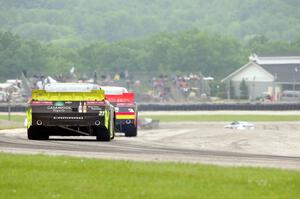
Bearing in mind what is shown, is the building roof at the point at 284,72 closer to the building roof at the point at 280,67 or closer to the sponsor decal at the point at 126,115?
the building roof at the point at 280,67

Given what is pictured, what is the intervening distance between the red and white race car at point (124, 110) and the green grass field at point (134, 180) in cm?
1465

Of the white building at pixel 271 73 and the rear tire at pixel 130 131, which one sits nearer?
the rear tire at pixel 130 131

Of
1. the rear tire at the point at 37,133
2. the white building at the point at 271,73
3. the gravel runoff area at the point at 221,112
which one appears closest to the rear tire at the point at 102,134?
the rear tire at the point at 37,133

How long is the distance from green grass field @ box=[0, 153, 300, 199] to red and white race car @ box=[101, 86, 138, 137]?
14.6 metres

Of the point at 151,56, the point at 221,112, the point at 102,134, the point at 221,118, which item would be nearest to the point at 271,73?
the point at 151,56

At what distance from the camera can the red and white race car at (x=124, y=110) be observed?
1377 inches

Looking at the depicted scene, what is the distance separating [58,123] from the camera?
26.6 m

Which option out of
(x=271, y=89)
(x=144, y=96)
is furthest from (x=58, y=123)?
(x=271, y=89)

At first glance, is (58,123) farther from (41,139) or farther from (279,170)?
(279,170)

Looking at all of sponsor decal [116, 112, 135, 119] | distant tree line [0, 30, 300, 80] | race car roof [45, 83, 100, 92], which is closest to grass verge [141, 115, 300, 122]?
sponsor decal [116, 112, 135, 119]

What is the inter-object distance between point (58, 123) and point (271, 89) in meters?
92.3

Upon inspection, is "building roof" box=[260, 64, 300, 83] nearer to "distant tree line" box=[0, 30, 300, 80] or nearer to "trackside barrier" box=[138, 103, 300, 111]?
"distant tree line" box=[0, 30, 300, 80]

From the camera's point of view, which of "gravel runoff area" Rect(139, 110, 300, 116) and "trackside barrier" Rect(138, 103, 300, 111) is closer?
"gravel runoff area" Rect(139, 110, 300, 116)

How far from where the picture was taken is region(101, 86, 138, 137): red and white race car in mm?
34969
